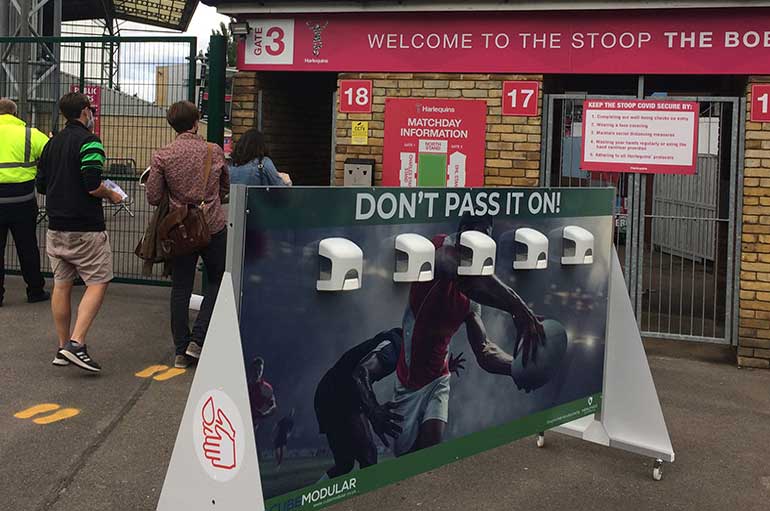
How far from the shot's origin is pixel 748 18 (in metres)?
7.22

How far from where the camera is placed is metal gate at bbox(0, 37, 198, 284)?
8586mm

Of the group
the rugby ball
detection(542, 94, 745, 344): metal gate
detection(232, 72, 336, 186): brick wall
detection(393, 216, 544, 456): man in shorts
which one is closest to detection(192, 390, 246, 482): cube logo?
detection(393, 216, 544, 456): man in shorts

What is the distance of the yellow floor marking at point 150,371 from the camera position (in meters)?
6.47

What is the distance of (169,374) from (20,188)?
273cm

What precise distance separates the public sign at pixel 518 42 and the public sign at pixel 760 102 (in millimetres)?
121

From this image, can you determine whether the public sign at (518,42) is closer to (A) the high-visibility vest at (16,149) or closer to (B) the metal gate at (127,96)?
(B) the metal gate at (127,96)

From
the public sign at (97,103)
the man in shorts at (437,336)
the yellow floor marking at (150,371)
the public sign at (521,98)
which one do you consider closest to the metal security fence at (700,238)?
the public sign at (521,98)

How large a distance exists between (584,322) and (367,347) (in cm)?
168

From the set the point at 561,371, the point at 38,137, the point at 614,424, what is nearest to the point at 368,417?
the point at 561,371

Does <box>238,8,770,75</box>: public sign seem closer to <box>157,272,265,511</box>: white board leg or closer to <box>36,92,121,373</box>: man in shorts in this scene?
<box>36,92,121,373</box>: man in shorts

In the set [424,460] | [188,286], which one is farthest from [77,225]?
[424,460]

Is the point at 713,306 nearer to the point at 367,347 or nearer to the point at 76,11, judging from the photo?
the point at 367,347

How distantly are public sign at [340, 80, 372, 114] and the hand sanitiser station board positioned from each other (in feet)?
12.1

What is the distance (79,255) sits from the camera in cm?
635
